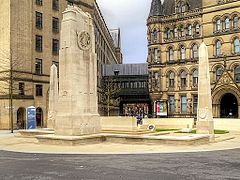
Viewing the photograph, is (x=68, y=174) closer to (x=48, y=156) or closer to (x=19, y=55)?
(x=48, y=156)

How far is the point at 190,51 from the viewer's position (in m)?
62.4

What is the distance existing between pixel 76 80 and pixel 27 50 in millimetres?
30651

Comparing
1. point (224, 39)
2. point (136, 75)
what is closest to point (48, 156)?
point (224, 39)

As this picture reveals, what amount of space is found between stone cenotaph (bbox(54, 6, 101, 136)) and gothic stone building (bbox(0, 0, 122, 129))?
2390cm

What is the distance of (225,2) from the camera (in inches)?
2263

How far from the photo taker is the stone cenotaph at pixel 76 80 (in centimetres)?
2316

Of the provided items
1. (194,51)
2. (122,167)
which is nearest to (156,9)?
(194,51)

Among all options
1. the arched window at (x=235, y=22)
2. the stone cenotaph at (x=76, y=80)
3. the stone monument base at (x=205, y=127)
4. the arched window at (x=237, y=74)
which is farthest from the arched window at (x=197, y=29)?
the stone cenotaph at (x=76, y=80)

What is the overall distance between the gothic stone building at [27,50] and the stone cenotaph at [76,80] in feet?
78.4

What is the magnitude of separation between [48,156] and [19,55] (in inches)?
1413

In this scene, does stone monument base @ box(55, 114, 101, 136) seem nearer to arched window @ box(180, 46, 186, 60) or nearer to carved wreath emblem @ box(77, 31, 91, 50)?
carved wreath emblem @ box(77, 31, 91, 50)

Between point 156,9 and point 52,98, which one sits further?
point 156,9

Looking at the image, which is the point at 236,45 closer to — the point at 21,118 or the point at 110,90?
the point at 110,90

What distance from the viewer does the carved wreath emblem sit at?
78.8 ft
